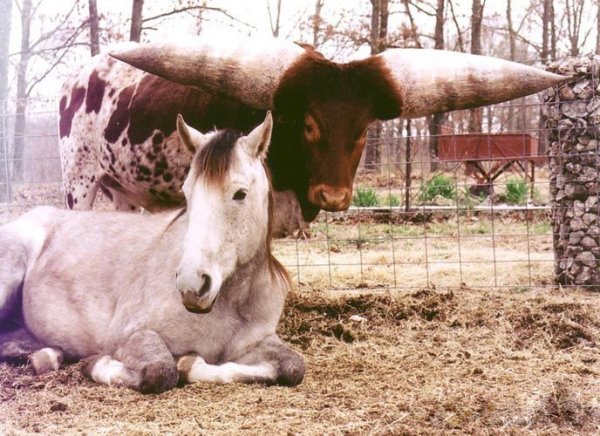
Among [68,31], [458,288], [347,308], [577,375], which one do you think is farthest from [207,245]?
[68,31]

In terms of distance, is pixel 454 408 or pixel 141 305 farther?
pixel 141 305

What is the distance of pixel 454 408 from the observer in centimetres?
345

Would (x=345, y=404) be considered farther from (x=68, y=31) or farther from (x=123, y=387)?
(x=68, y=31)

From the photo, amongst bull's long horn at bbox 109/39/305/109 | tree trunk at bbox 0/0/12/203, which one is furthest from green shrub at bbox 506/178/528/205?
bull's long horn at bbox 109/39/305/109

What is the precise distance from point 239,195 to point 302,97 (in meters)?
1.48

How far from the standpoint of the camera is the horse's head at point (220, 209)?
11.1ft

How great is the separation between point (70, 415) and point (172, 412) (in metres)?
0.48

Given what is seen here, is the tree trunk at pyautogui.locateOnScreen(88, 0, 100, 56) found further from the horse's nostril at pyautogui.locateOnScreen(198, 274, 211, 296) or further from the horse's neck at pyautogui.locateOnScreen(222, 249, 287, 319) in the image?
the horse's nostril at pyautogui.locateOnScreen(198, 274, 211, 296)

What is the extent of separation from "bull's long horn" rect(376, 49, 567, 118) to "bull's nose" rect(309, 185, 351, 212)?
0.88 m

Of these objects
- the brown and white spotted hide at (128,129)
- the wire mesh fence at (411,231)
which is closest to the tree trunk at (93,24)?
the wire mesh fence at (411,231)

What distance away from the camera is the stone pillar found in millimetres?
6977

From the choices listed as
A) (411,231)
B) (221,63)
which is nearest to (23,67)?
(411,231)

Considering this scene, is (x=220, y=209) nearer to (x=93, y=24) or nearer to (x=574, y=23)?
(x=93, y=24)

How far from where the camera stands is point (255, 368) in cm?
393
